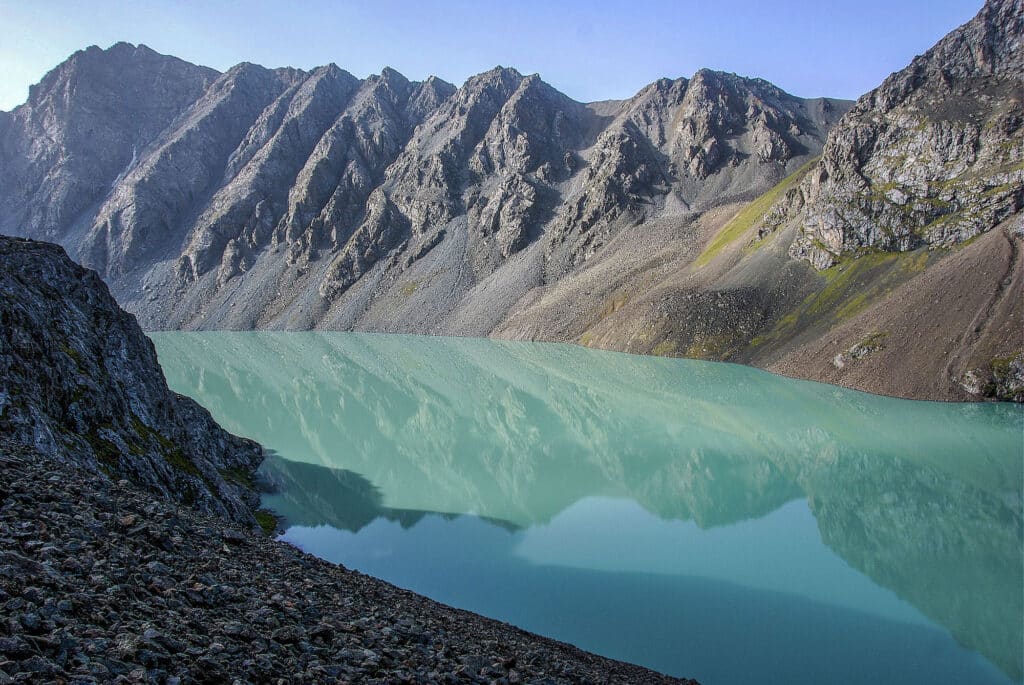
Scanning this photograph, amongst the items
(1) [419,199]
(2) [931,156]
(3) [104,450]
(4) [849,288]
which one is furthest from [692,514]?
(1) [419,199]

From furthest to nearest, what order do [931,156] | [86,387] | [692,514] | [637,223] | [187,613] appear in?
[637,223], [931,156], [692,514], [86,387], [187,613]

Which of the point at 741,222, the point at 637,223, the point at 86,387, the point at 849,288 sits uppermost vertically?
the point at 637,223

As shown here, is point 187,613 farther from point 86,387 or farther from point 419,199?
point 419,199

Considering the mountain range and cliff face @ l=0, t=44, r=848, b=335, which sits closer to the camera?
the mountain range

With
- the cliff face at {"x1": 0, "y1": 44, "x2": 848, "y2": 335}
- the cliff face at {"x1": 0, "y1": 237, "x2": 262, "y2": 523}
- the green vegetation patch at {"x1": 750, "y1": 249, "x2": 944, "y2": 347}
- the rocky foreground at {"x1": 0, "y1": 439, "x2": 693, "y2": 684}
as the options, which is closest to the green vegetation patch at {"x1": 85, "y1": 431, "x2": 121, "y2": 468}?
the cliff face at {"x1": 0, "y1": 237, "x2": 262, "y2": 523}

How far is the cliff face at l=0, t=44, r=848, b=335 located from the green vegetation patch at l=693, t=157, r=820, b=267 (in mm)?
18645

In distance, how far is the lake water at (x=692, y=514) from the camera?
1880 centimetres

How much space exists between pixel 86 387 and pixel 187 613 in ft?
52.5

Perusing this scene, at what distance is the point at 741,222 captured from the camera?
108m

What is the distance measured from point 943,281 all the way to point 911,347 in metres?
8.87

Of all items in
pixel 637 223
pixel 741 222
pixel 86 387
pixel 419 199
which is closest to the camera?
pixel 86 387

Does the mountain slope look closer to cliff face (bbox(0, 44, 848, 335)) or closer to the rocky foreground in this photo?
cliff face (bbox(0, 44, 848, 335))

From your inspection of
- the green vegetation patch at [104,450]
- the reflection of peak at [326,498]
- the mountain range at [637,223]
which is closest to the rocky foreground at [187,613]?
the green vegetation patch at [104,450]

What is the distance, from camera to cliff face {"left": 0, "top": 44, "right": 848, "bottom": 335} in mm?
135625
